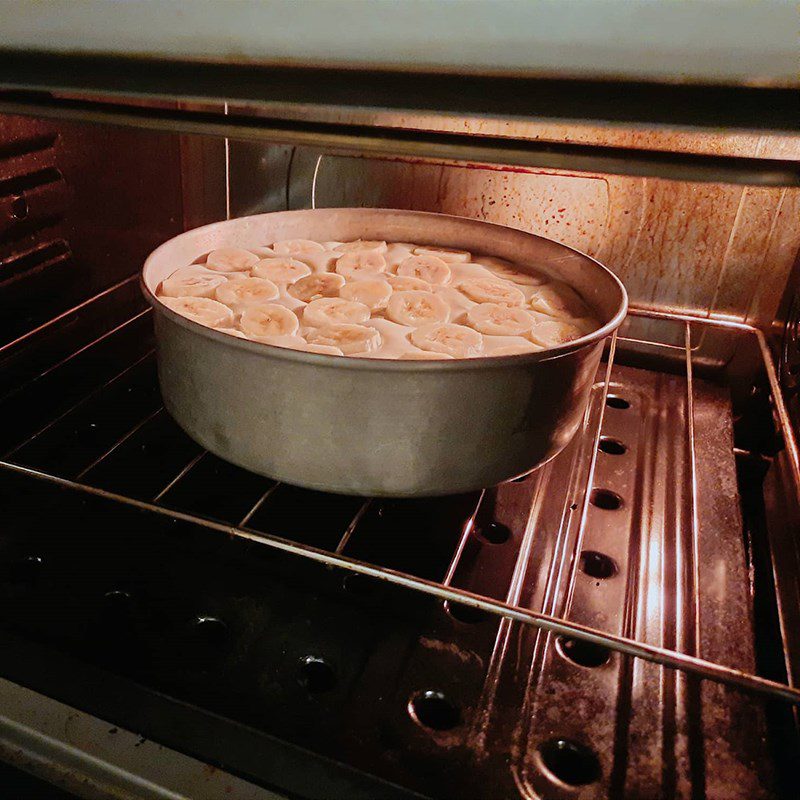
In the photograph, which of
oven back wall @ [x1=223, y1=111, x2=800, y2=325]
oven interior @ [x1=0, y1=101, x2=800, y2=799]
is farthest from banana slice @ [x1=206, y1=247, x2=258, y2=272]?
oven back wall @ [x1=223, y1=111, x2=800, y2=325]

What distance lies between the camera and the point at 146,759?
751 millimetres

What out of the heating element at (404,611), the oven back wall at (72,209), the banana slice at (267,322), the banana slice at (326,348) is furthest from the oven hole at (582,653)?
the oven back wall at (72,209)

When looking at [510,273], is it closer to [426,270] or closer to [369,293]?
[426,270]

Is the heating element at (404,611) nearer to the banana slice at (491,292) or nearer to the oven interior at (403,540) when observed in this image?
the oven interior at (403,540)

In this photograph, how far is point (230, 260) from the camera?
4.25 feet

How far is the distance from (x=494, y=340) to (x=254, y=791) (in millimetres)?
728

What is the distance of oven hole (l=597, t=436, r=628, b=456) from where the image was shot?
132cm

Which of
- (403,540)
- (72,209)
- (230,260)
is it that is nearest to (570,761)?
(403,540)

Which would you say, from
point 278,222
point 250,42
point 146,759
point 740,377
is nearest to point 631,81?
point 250,42

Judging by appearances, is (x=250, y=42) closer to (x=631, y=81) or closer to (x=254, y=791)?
(x=631, y=81)

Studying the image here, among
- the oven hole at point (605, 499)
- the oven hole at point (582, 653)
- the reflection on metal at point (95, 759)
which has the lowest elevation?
the reflection on metal at point (95, 759)

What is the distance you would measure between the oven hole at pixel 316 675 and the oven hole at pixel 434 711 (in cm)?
11

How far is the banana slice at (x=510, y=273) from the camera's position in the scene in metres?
1.34

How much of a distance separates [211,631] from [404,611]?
10.5 inches
